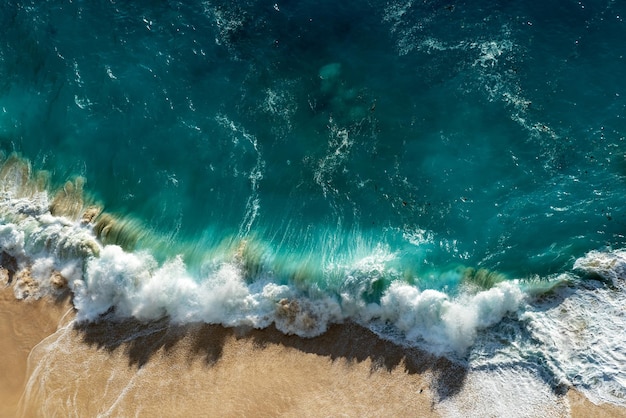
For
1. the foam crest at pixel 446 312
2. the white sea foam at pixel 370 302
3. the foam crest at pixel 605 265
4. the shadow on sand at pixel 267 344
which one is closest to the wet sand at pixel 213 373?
the shadow on sand at pixel 267 344

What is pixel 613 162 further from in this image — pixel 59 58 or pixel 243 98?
pixel 59 58

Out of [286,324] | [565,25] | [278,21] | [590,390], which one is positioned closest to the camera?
[590,390]

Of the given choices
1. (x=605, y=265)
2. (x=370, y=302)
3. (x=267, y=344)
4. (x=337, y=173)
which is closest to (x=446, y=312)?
(x=370, y=302)

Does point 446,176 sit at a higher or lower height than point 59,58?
higher

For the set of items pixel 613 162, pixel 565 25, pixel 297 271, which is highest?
pixel 565 25

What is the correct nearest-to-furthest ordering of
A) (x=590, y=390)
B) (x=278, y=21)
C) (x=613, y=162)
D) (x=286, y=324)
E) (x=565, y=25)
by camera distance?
(x=590, y=390) → (x=286, y=324) → (x=613, y=162) → (x=565, y=25) → (x=278, y=21)

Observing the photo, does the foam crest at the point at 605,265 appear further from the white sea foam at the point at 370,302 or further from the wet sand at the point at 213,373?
the wet sand at the point at 213,373

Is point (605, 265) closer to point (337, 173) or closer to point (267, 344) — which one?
point (337, 173)

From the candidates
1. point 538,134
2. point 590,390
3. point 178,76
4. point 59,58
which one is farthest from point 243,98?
point 590,390
